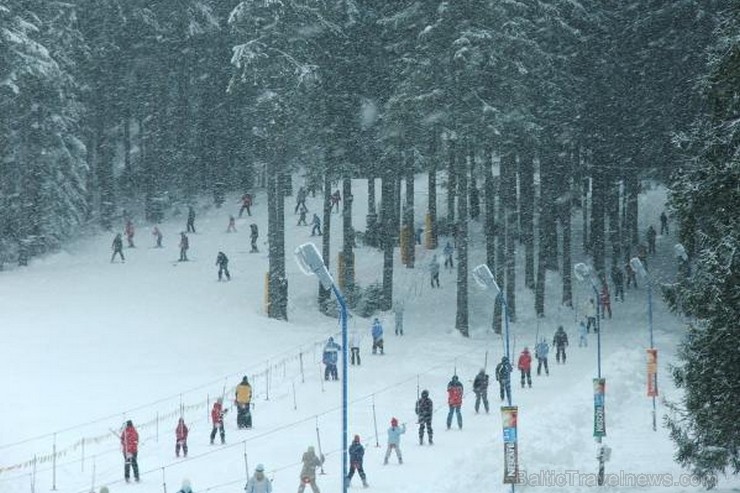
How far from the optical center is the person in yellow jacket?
2472 cm

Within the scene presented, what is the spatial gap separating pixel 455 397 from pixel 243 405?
490cm

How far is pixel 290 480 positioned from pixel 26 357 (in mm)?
13004

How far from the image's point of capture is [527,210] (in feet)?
141

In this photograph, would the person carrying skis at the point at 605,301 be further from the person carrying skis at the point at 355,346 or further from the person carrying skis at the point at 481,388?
the person carrying skis at the point at 481,388

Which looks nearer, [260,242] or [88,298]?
Answer: [88,298]

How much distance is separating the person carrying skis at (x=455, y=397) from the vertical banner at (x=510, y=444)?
581 centimetres

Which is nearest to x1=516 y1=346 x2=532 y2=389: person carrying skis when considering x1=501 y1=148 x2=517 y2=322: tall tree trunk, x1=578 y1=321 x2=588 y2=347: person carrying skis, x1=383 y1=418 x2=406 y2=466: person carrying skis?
x1=578 y1=321 x2=588 y2=347: person carrying skis

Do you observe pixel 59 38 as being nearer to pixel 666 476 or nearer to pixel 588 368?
pixel 588 368

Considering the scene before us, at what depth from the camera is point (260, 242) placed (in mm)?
49062

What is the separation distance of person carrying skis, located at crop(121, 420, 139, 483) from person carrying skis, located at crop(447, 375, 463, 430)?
292 inches

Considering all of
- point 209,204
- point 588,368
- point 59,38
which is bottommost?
point 588,368

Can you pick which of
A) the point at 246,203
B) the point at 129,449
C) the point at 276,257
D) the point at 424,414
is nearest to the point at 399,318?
the point at 276,257

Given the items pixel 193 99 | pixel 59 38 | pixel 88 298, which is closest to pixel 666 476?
pixel 88 298

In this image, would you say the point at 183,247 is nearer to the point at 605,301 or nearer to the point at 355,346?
the point at 355,346
